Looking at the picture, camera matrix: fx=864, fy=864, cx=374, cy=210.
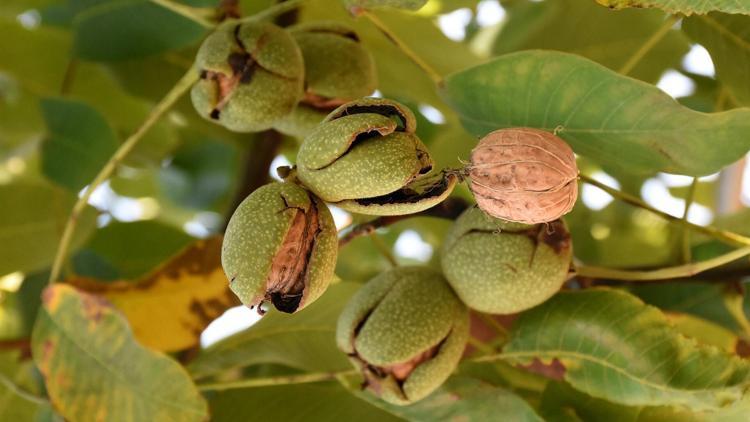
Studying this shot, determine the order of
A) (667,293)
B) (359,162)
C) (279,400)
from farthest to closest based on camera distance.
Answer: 1. (667,293)
2. (279,400)
3. (359,162)

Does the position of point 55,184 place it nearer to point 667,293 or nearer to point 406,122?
Result: point 406,122

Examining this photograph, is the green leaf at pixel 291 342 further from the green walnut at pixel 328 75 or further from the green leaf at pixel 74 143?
the green leaf at pixel 74 143

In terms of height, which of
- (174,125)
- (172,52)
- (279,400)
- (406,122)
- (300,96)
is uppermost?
(406,122)

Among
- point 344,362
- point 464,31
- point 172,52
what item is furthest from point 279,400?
point 464,31

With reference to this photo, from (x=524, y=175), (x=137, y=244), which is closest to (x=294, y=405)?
(x=524, y=175)

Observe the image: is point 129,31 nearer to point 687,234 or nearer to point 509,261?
point 509,261

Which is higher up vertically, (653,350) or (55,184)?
(653,350)

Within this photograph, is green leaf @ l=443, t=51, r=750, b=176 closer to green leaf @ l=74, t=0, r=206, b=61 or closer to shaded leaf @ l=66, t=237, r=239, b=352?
shaded leaf @ l=66, t=237, r=239, b=352
